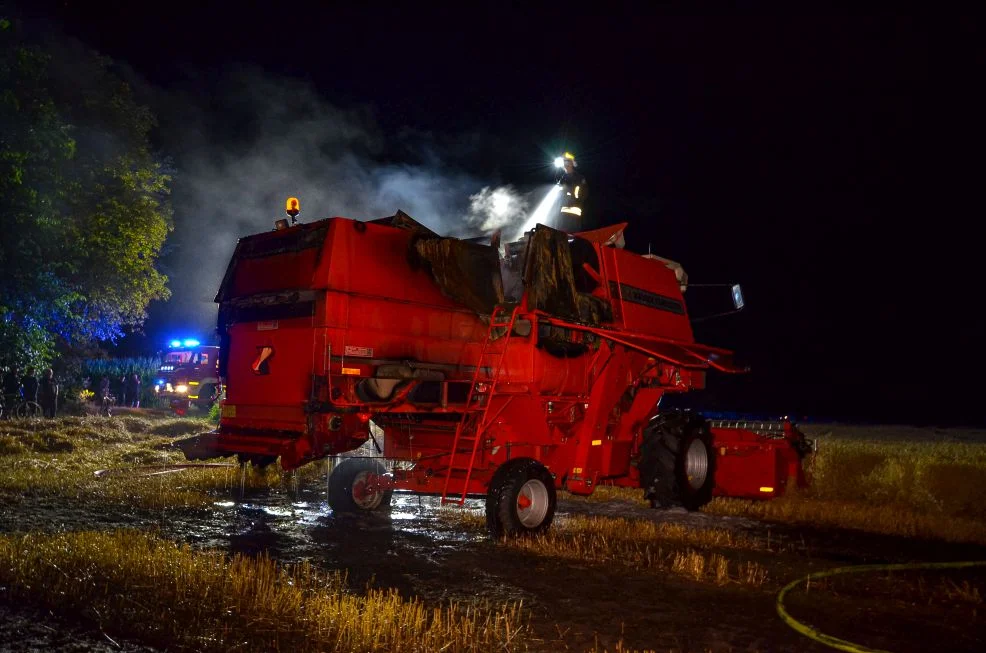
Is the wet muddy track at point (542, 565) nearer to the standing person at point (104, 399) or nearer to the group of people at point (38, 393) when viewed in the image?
the group of people at point (38, 393)

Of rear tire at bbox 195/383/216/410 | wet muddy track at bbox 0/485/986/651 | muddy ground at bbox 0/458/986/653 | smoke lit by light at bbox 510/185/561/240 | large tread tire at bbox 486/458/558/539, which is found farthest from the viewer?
rear tire at bbox 195/383/216/410

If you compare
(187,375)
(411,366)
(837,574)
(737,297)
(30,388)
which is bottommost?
(837,574)

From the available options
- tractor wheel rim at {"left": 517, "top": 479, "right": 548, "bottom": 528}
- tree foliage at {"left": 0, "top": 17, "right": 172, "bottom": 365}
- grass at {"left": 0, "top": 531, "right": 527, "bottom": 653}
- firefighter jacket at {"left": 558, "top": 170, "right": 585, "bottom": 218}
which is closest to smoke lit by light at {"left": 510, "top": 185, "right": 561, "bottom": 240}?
firefighter jacket at {"left": 558, "top": 170, "right": 585, "bottom": 218}

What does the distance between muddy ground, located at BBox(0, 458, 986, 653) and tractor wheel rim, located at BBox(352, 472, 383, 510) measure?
0.32 meters

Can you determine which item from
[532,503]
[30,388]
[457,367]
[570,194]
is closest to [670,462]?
[532,503]

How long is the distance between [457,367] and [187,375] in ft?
66.0

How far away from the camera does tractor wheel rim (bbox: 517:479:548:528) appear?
30.4 feet

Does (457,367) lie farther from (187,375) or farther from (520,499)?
(187,375)

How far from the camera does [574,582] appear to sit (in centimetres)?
723

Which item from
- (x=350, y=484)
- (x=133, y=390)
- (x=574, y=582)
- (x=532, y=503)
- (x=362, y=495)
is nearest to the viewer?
(x=574, y=582)

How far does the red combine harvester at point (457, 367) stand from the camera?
8.85 metres

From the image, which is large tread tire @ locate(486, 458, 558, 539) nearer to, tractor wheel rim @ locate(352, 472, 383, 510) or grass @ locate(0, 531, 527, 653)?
grass @ locate(0, 531, 527, 653)

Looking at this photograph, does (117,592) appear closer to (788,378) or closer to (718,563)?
(718,563)

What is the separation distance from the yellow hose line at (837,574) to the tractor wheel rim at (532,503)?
296 centimetres
